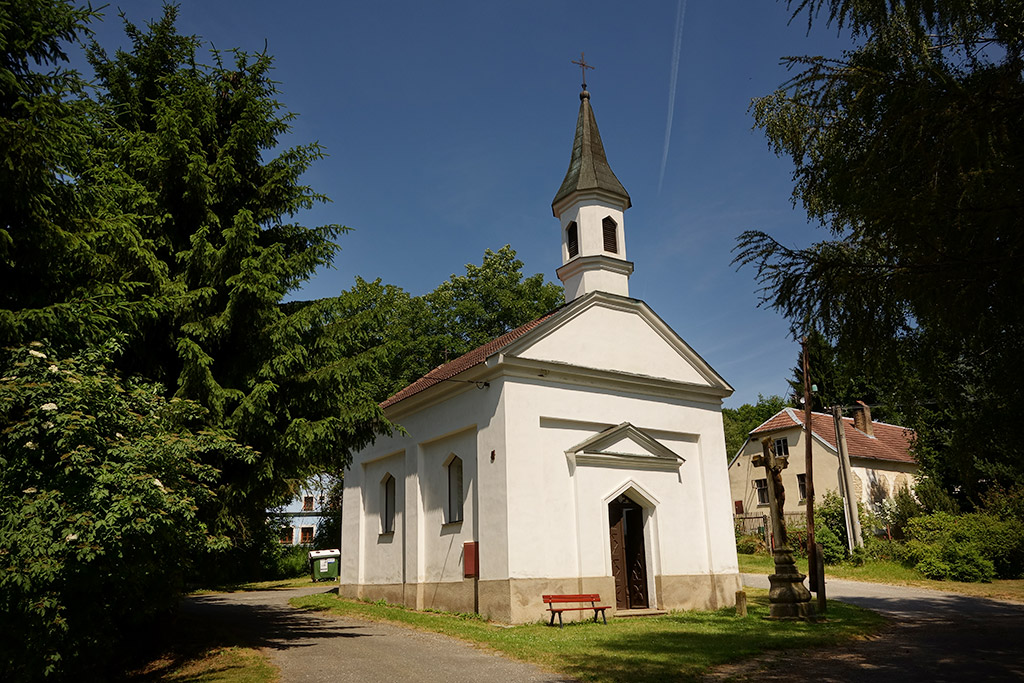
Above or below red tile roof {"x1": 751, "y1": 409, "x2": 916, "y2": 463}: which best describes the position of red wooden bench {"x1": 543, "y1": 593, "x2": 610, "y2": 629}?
below

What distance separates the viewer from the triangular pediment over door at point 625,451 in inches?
666

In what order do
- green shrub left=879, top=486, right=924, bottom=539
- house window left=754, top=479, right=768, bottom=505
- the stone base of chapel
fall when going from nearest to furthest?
1. the stone base of chapel
2. green shrub left=879, top=486, right=924, bottom=539
3. house window left=754, top=479, right=768, bottom=505

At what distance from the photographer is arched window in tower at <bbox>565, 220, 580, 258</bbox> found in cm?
2025

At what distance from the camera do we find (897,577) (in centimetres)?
2492

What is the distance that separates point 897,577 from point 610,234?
1646cm

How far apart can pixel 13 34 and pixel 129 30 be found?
4725 mm

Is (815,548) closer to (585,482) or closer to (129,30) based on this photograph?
(585,482)

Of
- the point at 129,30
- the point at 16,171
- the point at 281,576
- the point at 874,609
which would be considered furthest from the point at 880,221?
the point at 281,576

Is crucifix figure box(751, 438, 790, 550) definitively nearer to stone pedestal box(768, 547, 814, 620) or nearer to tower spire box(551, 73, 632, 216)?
stone pedestal box(768, 547, 814, 620)

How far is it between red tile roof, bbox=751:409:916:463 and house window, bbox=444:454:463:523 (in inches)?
896

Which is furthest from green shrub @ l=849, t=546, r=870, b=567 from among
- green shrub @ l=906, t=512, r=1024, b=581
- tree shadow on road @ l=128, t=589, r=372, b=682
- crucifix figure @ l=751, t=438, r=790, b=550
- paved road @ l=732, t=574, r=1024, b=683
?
tree shadow on road @ l=128, t=589, r=372, b=682

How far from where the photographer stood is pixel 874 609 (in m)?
17.1

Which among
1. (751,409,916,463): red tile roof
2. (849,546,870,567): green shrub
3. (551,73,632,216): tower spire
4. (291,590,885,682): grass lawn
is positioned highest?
(551,73,632,216): tower spire

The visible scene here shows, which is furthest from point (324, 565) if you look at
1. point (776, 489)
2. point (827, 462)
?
point (776, 489)
